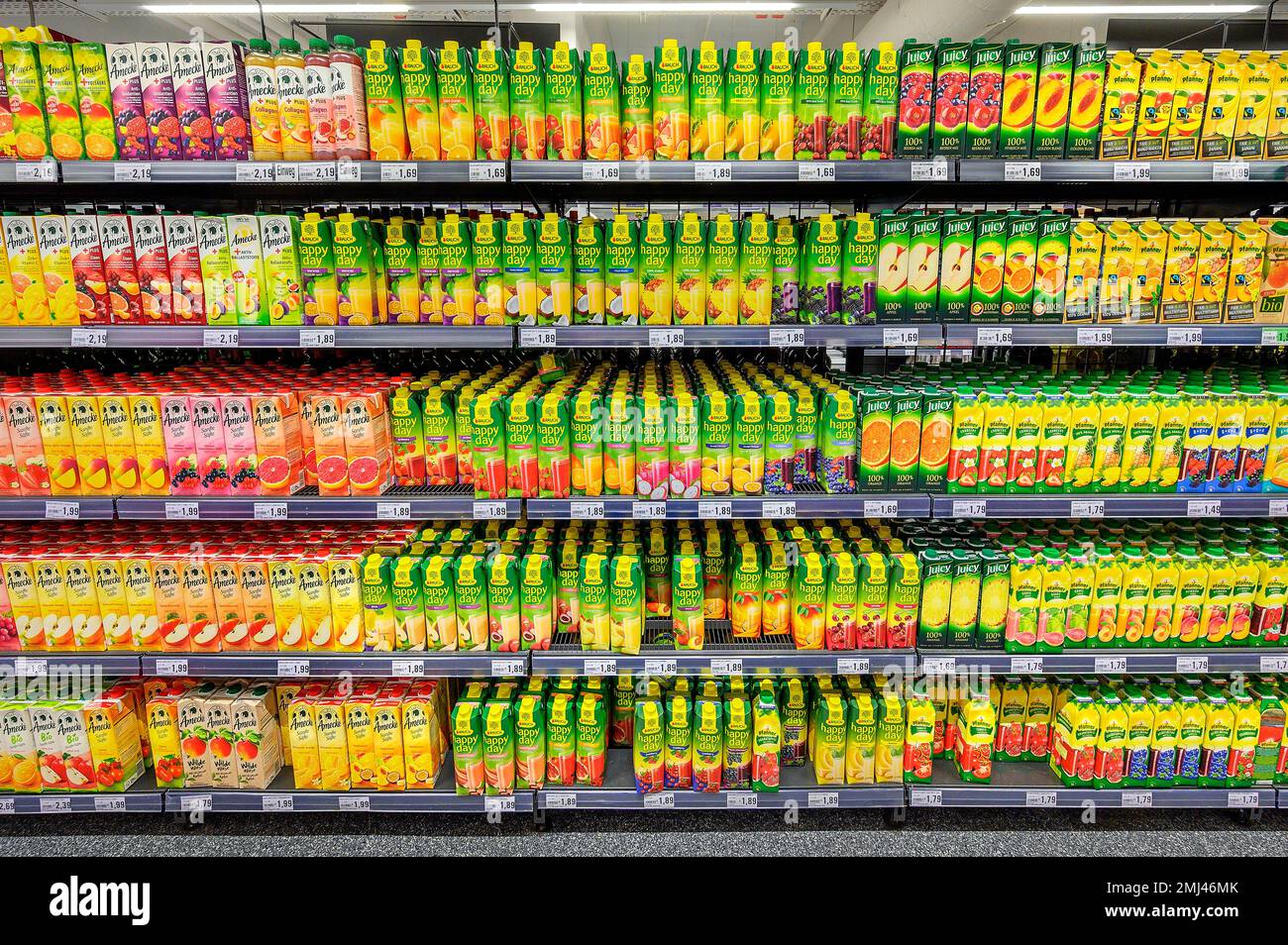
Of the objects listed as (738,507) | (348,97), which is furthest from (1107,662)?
(348,97)

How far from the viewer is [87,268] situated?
7.02ft

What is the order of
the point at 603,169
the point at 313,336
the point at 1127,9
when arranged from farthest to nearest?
1. the point at 1127,9
2. the point at 313,336
3. the point at 603,169

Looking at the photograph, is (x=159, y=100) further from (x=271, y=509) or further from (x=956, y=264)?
(x=956, y=264)

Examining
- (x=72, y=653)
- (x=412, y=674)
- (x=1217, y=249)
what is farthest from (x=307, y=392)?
(x=1217, y=249)

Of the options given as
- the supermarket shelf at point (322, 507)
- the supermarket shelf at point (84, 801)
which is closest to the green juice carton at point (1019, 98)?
the supermarket shelf at point (322, 507)

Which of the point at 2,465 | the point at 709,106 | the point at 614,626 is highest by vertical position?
the point at 709,106

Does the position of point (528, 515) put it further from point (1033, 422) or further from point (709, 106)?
point (1033, 422)

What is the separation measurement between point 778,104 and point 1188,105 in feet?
3.78

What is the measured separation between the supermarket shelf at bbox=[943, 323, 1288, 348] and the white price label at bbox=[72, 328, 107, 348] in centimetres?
243

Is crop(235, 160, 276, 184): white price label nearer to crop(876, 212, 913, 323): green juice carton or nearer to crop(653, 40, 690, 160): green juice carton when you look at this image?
crop(653, 40, 690, 160): green juice carton

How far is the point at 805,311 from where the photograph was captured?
7.20ft

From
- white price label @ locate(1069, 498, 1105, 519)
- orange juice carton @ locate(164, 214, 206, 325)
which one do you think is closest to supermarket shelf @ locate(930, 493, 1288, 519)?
white price label @ locate(1069, 498, 1105, 519)

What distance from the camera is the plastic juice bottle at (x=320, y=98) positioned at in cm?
200
